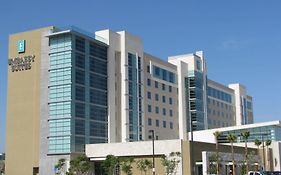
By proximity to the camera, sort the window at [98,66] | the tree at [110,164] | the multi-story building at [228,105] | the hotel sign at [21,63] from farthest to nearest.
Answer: the multi-story building at [228,105] → the hotel sign at [21,63] → the window at [98,66] → the tree at [110,164]

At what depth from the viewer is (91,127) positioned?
286ft

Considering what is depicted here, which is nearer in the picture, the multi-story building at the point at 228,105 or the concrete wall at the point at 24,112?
the concrete wall at the point at 24,112

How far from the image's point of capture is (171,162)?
7531cm

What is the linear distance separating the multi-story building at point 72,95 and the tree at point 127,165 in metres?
9.63

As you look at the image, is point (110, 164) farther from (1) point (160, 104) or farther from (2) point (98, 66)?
(1) point (160, 104)

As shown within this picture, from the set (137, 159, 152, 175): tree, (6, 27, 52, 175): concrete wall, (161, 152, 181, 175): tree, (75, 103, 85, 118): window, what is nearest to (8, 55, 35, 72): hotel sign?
(6, 27, 52, 175): concrete wall

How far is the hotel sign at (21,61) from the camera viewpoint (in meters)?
90.1

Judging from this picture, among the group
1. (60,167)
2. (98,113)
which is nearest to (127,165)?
(60,167)

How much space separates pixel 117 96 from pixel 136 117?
5.88 m

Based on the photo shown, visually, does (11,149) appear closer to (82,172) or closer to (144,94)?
(82,172)

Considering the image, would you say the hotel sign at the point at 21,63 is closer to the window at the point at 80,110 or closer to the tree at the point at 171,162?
the window at the point at 80,110

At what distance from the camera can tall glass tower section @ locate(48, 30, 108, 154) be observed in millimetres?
83875

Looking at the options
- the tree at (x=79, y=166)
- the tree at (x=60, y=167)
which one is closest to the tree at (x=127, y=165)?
the tree at (x=79, y=166)

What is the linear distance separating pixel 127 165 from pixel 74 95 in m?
15.7
